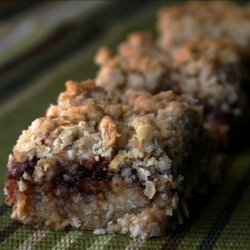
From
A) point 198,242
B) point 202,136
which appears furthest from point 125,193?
point 202,136

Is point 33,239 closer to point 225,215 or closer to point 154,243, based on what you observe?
point 154,243

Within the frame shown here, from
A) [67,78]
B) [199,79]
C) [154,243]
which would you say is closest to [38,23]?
[67,78]

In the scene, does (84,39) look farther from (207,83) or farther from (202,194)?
(202,194)

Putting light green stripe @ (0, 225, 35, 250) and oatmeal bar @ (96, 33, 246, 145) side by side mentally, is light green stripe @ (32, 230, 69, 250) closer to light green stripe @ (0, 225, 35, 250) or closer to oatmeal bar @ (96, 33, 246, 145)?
light green stripe @ (0, 225, 35, 250)

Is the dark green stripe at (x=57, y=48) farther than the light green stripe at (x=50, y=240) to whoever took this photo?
Yes

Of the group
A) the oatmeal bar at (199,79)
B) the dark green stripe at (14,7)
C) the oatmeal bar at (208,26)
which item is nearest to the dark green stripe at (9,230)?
the oatmeal bar at (199,79)

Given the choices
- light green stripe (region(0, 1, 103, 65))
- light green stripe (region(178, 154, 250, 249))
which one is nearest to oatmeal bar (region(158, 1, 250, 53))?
light green stripe (region(0, 1, 103, 65))

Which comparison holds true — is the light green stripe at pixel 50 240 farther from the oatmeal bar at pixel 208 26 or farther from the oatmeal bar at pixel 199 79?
the oatmeal bar at pixel 208 26
